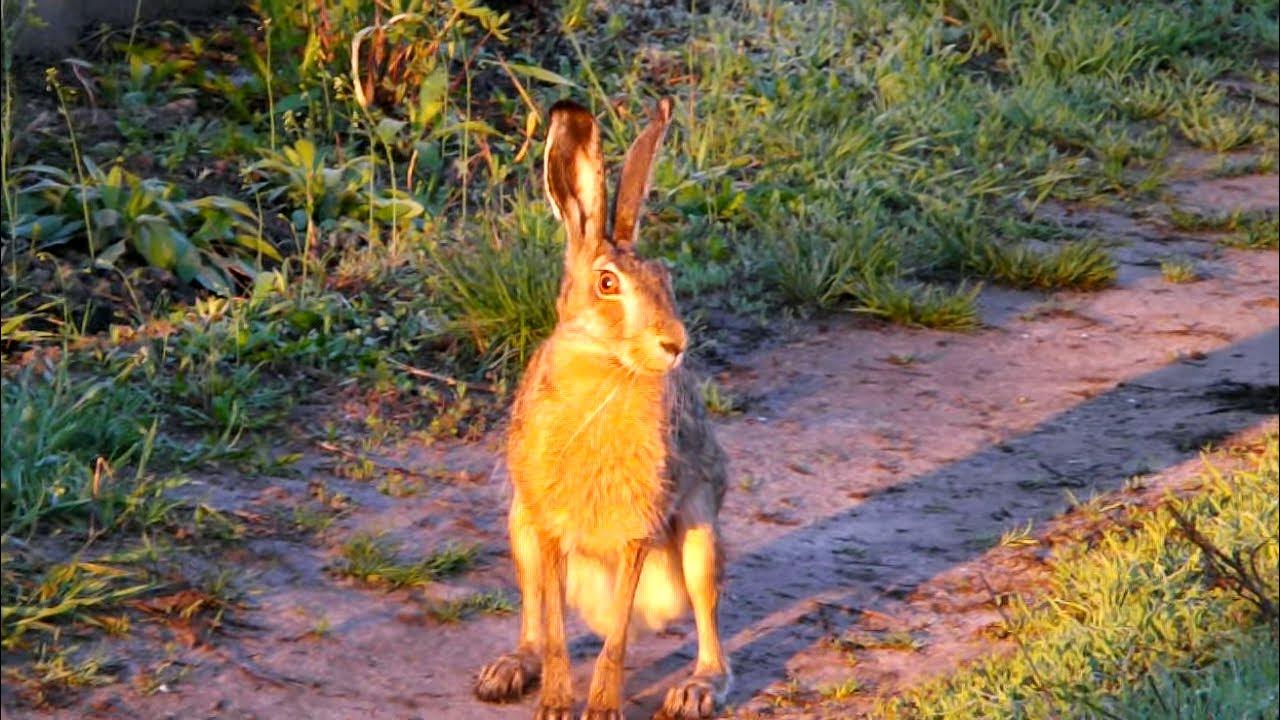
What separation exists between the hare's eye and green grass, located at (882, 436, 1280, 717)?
A: 116 cm

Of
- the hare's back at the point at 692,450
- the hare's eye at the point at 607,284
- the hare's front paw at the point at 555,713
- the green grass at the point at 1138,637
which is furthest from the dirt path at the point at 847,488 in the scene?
the hare's eye at the point at 607,284

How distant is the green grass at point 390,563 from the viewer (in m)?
5.19

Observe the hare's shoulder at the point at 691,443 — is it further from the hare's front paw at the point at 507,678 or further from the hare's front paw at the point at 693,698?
the hare's front paw at the point at 507,678

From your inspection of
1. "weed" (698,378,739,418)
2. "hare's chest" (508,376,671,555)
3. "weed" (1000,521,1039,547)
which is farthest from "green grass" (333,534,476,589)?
"weed" (1000,521,1039,547)

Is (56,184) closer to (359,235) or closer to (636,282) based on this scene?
(359,235)

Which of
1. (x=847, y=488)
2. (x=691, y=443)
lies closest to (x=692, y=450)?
(x=691, y=443)

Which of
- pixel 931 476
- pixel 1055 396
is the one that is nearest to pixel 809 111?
pixel 1055 396

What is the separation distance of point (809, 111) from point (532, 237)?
6.89 ft

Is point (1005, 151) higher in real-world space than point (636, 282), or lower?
lower

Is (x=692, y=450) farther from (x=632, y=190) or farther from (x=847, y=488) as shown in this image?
(x=847, y=488)

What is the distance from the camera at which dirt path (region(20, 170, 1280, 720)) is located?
4.77 m

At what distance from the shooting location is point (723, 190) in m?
7.86

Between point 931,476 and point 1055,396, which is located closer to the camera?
point 931,476

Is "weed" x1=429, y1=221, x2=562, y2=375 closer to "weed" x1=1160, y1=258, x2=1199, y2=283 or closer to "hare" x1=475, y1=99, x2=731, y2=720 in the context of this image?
"hare" x1=475, y1=99, x2=731, y2=720
